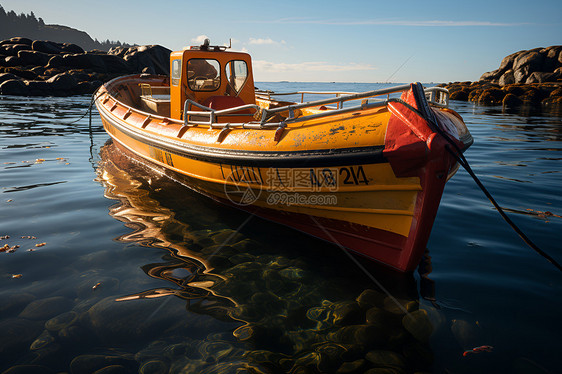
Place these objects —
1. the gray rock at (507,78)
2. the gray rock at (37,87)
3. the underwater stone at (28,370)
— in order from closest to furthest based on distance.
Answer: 1. the underwater stone at (28,370)
2. the gray rock at (37,87)
3. the gray rock at (507,78)

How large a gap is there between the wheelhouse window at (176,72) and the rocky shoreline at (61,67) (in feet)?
102

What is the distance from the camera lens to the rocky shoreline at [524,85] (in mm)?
30891

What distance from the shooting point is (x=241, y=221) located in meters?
5.63

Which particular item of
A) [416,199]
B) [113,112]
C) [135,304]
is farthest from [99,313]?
[113,112]

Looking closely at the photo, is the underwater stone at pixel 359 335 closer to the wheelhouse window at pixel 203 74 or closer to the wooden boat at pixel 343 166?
the wooden boat at pixel 343 166

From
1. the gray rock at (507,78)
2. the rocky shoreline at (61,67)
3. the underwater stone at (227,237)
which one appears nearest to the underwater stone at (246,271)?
the underwater stone at (227,237)

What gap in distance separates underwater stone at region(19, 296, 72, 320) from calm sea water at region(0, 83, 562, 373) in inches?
0.6

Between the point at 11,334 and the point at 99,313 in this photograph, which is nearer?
the point at 11,334

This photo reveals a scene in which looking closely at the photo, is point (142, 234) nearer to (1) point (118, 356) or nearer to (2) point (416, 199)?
(1) point (118, 356)

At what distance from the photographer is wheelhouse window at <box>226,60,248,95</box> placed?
811 cm

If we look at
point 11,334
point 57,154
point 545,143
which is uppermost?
point 545,143

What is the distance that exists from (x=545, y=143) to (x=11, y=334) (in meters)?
14.8

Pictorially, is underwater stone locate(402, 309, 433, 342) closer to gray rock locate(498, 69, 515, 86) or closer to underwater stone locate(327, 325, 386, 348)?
Result: underwater stone locate(327, 325, 386, 348)

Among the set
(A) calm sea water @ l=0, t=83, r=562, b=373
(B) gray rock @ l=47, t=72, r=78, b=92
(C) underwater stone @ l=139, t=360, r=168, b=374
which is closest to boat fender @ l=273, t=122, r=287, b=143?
(A) calm sea water @ l=0, t=83, r=562, b=373
